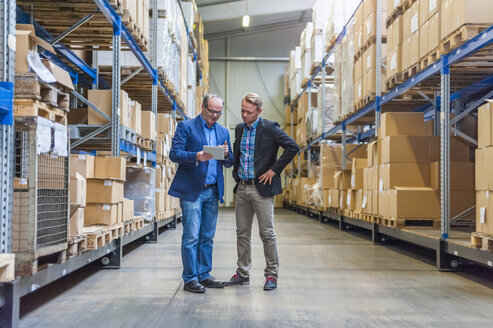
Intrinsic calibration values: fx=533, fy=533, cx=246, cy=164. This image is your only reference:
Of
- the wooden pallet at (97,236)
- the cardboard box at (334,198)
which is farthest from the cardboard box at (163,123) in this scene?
the wooden pallet at (97,236)

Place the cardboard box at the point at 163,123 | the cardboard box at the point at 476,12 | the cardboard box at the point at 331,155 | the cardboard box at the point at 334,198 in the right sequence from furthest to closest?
the cardboard box at the point at 331,155, the cardboard box at the point at 334,198, the cardboard box at the point at 163,123, the cardboard box at the point at 476,12

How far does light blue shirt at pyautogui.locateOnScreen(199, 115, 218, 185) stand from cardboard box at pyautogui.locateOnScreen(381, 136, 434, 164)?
12.0 ft

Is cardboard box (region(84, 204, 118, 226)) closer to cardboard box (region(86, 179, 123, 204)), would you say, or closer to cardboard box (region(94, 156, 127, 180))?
cardboard box (region(86, 179, 123, 204))

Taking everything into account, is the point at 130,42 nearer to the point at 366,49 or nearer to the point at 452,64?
the point at 452,64

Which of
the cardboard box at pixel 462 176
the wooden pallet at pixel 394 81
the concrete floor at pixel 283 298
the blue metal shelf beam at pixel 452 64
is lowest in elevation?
the concrete floor at pixel 283 298

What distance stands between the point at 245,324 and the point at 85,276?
252cm

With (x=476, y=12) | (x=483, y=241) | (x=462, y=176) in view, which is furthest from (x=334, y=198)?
(x=483, y=241)

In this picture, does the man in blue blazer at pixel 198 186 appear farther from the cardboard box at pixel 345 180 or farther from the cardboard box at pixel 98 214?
the cardboard box at pixel 345 180

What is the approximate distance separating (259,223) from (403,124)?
4.01 m

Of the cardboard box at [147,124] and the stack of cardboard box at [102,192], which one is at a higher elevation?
the cardboard box at [147,124]

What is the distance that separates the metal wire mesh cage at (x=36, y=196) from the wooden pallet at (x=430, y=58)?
4718 millimetres

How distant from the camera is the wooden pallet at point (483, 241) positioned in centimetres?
499

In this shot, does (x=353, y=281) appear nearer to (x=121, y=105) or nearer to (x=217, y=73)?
(x=121, y=105)

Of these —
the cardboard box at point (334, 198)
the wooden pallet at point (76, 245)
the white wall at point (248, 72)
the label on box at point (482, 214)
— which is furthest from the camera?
the white wall at point (248, 72)
